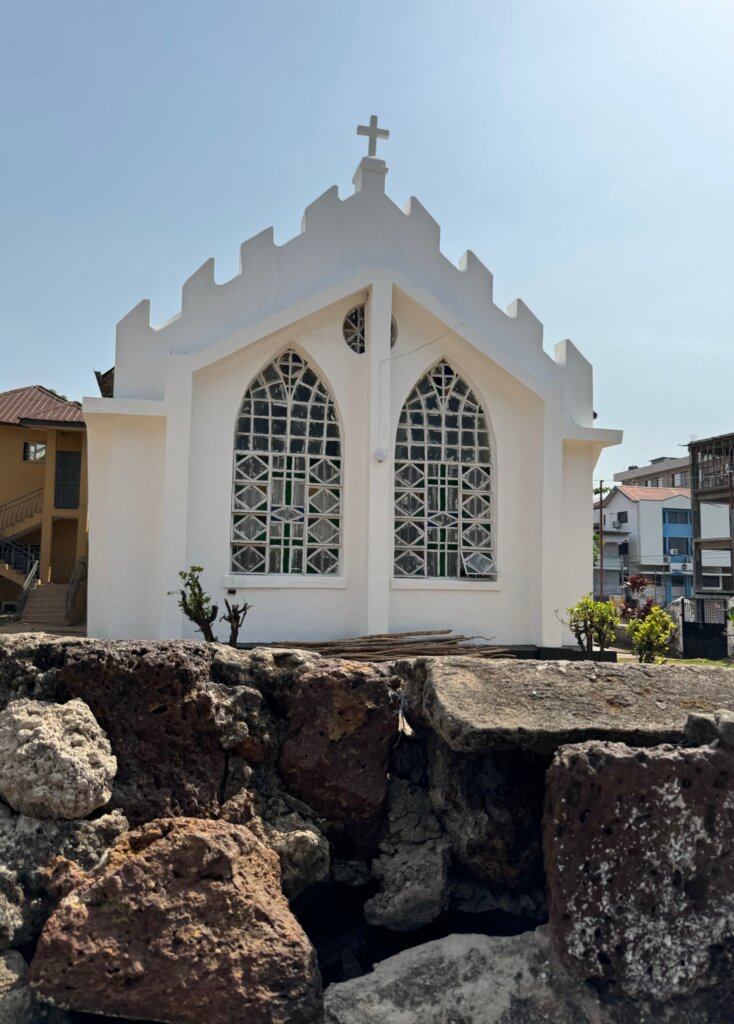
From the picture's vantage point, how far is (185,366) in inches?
421

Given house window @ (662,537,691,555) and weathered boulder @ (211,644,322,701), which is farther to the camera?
house window @ (662,537,691,555)

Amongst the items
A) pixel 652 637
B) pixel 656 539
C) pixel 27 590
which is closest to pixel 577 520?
pixel 652 637

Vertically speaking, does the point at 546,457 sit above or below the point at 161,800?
above

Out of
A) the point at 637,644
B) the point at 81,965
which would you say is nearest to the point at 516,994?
the point at 81,965

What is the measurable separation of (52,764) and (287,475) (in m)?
7.98

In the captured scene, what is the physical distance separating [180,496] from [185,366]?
1.70m

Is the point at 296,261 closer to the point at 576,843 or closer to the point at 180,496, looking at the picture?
the point at 180,496

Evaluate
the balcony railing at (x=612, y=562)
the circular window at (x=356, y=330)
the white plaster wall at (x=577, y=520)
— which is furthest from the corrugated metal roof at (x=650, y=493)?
the circular window at (x=356, y=330)

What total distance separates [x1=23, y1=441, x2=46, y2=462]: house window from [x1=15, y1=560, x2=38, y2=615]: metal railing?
14.6ft

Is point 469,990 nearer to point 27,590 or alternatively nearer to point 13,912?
point 13,912

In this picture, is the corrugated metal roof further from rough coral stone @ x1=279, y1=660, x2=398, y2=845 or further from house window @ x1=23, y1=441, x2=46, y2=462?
rough coral stone @ x1=279, y1=660, x2=398, y2=845

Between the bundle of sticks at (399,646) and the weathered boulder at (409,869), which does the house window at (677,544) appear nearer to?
the bundle of sticks at (399,646)

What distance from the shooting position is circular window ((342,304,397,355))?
11.8 metres

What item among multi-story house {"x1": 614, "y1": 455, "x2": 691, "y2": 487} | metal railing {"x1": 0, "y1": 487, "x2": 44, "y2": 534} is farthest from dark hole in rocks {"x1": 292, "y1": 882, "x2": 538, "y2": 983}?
multi-story house {"x1": 614, "y1": 455, "x2": 691, "y2": 487}
